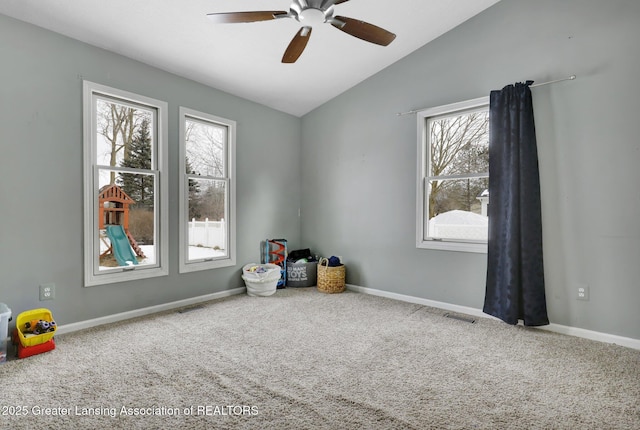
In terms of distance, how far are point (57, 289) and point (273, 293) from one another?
2.20 meters

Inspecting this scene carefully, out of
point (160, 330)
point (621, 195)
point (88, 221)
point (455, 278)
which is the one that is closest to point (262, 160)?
point (88, 221)

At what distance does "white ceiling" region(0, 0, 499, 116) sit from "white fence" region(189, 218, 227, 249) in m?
1.69

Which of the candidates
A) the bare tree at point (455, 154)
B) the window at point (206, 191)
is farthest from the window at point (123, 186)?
the bare tree at point (455, 154)

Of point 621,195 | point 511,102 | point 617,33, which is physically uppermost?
point 617,33

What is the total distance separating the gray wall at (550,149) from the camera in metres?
2.66

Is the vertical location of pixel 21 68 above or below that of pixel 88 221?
above

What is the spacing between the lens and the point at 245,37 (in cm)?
317

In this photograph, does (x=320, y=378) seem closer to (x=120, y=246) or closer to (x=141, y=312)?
(x=141, y=312)

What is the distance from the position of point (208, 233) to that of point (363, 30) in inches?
111

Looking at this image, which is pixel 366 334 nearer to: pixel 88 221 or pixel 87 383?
pixel 87 383

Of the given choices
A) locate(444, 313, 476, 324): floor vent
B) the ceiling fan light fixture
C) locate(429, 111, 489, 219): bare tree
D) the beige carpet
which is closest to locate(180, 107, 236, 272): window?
the beige carpet

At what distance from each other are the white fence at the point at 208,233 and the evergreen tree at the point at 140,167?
566 millimetres

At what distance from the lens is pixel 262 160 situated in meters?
4.54

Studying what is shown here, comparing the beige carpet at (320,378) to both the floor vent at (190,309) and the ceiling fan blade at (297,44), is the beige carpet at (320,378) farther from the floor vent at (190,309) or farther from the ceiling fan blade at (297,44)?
the ceiling fan blade at (297,44)
